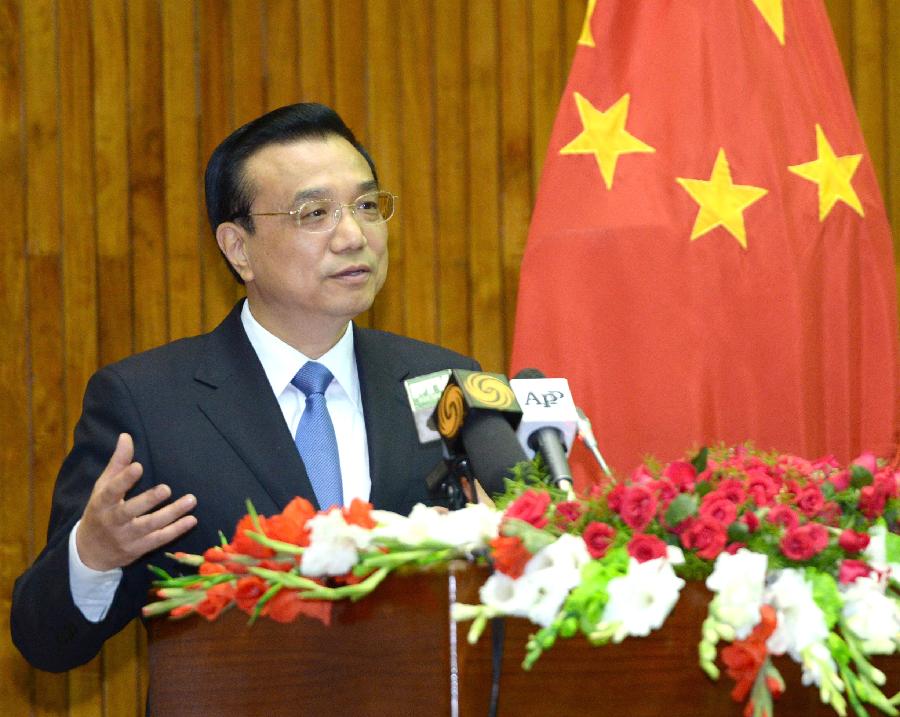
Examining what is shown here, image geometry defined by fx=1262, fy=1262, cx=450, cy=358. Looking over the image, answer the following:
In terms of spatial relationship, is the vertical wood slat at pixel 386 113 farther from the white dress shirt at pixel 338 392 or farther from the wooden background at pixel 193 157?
the white dress shirt at pixel 338 392

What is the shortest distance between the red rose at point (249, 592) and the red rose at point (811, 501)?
2.00 ft

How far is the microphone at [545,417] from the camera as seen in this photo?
5.38 ft

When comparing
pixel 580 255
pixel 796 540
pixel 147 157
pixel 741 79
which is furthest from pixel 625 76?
pixel 796 540

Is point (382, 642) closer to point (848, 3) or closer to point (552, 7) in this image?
point (552, 7)

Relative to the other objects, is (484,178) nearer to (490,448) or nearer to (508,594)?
(490,448)

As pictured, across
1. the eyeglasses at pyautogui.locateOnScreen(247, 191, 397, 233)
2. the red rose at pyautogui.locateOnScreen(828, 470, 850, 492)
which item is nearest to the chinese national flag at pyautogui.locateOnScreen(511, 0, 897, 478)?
the eyeglasses at pyautogui.locateOnScreen(247, 191, 397, 233)

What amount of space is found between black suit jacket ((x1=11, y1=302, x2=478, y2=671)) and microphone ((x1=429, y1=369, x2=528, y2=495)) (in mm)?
575

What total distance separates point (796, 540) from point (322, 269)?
1.32 meters

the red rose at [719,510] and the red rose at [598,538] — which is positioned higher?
the red rose at [719,510]

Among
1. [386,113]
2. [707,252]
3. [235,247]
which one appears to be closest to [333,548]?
[235,247]

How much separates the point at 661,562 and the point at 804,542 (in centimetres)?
15

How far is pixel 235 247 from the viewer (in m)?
2.63

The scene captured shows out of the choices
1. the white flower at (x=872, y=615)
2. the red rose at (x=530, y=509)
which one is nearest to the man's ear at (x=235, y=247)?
the red rose at (x=530, y=509)

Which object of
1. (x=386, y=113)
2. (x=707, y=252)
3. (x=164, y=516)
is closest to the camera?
(x=164, y=516)
